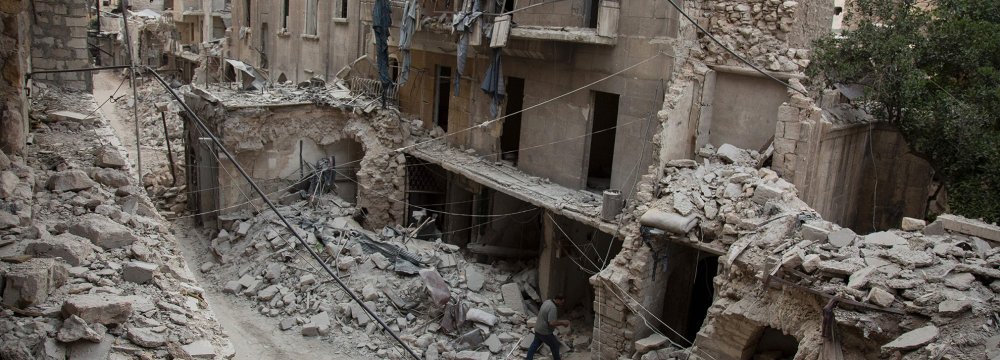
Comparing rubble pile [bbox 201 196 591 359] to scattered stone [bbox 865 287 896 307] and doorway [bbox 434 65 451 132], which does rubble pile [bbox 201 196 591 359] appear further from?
scattered stone [bbox 865 287 896 307]

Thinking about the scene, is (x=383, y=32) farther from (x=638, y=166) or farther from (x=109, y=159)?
(x=109, y=159)

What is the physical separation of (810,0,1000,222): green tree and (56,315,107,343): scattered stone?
11.1 metres

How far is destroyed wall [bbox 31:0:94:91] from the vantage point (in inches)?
575

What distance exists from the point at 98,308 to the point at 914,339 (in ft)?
24.9

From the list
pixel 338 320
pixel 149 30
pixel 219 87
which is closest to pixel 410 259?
pixel 338 320

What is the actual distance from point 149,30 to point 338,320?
34.5 m

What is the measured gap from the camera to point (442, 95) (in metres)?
20.4

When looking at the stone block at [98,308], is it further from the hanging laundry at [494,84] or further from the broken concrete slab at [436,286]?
the hanging laundry at [494,84]

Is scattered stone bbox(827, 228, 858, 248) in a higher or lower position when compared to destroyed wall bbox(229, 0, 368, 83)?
lower

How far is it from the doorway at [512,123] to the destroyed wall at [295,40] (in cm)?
613

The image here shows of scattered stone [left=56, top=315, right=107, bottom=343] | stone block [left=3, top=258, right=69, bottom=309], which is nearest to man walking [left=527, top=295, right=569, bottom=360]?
stone block [left=3, top=258, right=69, bottom=309]

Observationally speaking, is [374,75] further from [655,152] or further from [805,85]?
[805,85]

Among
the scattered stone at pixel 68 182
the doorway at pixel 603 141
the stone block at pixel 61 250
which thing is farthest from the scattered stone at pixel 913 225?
the scattered stone at pixel 68 182

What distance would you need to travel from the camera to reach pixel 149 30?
1695 inches
